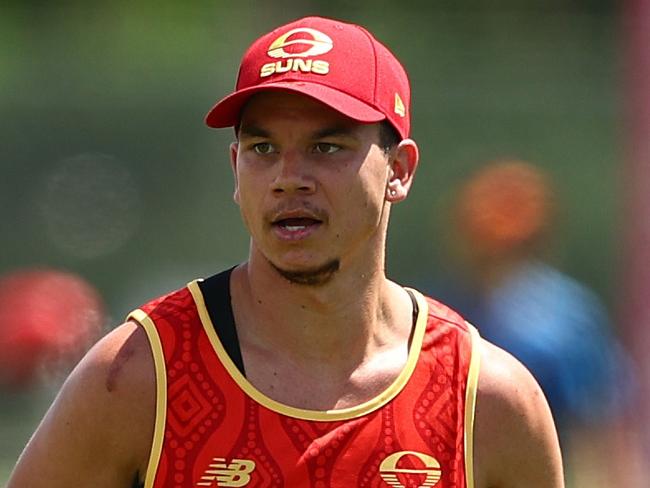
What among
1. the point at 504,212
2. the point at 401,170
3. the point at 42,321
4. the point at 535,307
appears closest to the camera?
the point at 401,170

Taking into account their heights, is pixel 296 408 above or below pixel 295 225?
below

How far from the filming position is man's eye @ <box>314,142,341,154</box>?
3.65m

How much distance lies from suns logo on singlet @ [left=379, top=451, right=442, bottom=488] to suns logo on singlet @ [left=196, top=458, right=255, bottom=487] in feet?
0.98

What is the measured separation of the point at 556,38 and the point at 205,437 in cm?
800

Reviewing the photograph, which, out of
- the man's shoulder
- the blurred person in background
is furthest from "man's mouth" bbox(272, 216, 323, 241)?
the blurred person in background

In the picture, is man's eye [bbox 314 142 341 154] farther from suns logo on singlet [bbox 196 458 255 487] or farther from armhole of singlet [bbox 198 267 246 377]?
suns logo on singlet [bbox 196 458 255 487]

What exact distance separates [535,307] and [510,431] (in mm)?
2842

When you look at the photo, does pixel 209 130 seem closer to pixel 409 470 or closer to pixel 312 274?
pixel 312 274

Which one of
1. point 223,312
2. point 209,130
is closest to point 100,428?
point 223,312

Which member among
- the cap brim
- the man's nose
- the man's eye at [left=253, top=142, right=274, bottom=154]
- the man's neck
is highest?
the cap brim

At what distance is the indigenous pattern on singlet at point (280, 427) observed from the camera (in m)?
3.59

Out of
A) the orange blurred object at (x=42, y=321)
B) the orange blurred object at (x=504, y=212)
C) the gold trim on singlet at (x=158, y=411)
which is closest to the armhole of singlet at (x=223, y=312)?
the gold trim on singlet at (x=158, y=411)

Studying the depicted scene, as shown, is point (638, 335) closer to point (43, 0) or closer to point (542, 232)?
point (542, 232)

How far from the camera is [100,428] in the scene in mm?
3557
